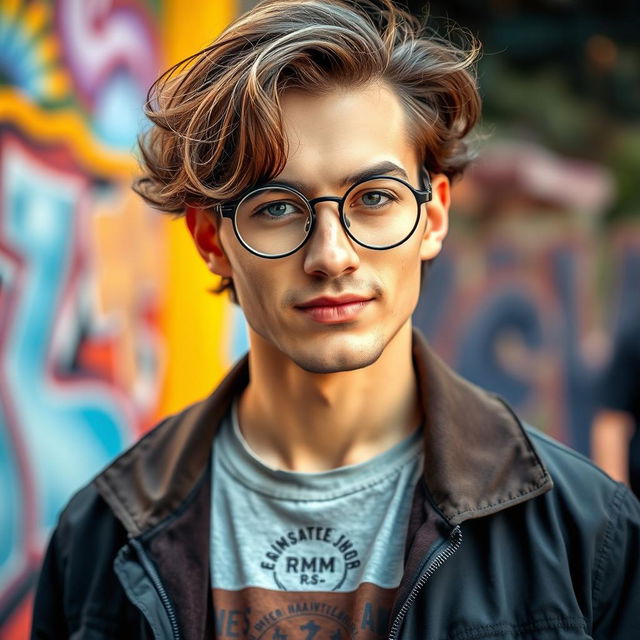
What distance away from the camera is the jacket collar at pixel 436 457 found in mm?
2016

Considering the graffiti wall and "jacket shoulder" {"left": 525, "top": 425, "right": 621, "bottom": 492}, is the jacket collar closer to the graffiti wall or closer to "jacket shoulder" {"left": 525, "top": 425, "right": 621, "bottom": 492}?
"jacket shoulder" {"left": 525, "top": 425, "right": 621, "bottom": 492}

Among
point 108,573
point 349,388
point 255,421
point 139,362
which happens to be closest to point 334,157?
point 349,388

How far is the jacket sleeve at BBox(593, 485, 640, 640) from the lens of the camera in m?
1.99

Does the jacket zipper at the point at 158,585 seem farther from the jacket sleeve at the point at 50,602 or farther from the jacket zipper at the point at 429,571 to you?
the jacket zipper at the point at 429,571

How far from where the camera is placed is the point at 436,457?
2070mm

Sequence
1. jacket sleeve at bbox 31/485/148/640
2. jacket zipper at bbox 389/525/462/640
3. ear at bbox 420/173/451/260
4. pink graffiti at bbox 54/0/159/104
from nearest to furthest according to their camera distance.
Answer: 1. jacket zipper at bbox 389/525/462/640
2. jacket sleeve at bbox 31/485/148/640
3. ear at bbox 420/173/451/260
4. pink graffiti at bbox 54/0/159/104

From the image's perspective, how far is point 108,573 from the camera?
7.22 feet

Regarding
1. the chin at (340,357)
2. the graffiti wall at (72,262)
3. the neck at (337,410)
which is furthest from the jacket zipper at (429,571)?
the graffiti wall at (72,262)

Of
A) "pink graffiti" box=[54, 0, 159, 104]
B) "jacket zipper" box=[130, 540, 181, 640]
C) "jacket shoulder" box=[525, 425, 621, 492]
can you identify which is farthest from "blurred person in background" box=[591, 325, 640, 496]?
"pink graffiti" box=[54, 0, 159, 104]

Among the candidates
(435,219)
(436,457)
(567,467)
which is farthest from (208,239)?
(567,467)

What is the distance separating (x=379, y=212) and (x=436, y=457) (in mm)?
565

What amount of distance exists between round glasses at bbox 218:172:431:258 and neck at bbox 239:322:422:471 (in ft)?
0.96

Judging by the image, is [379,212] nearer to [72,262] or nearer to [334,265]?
[334,265]

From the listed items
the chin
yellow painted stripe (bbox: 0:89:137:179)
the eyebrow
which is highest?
yellow painted stripe (bbox: 0:89:137:179)
